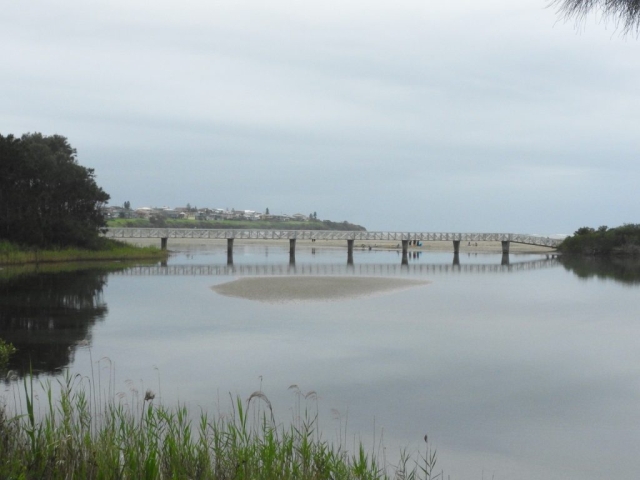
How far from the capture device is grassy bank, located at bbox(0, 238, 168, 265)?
49.3 metres

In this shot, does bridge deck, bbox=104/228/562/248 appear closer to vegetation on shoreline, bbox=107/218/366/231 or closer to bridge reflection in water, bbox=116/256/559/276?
bridge reflection in water, bbox=116/256/559/276

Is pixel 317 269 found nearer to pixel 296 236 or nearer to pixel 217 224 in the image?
pixel 296 236

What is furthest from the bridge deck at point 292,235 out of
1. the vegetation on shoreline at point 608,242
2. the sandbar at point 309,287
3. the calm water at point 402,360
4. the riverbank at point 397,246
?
the calm water at point 402,360

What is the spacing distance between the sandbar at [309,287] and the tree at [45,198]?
16468 millimetres

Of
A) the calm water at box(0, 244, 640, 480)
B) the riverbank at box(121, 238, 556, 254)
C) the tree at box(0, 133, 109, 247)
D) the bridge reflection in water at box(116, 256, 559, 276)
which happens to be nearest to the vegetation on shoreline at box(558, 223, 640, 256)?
the riverbank at box(121, 238, 556, 254)

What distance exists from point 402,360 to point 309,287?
20145 millimetres

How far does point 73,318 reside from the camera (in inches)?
1024

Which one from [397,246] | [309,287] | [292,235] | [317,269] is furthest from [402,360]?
[397,246]

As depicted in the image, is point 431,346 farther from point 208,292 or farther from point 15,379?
point 208,292

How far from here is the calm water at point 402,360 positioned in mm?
12781

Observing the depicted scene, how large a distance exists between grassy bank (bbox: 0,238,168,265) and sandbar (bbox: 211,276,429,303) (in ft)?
51.6

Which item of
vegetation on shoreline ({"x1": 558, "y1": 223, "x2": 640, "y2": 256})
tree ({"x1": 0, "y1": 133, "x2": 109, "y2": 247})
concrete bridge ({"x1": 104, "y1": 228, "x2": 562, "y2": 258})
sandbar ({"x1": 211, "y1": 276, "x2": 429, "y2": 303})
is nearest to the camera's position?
sandbar ({"x1": 211, "y1": 276, "x2": 429, "y2": 303})

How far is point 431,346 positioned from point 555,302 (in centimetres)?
1563

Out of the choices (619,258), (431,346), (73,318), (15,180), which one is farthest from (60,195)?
(619,258)
